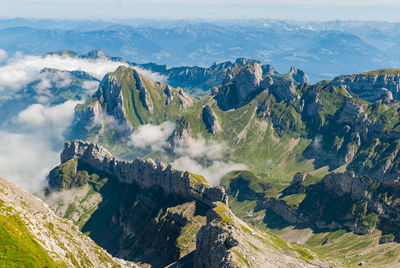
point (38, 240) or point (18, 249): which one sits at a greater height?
point (18, 249)

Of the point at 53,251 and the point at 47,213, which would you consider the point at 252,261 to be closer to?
the point at 53,251

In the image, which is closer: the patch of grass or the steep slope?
the patch of grass

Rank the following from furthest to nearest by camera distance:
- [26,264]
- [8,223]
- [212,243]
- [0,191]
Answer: [212,243]
[0,191]
[8,223]
[26,264]

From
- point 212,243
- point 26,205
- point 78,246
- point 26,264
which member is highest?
point 26,264

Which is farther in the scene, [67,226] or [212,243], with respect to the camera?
[212,243]

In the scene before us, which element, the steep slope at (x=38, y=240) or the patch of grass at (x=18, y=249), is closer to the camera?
the patch of grass at (x=18, y=249)

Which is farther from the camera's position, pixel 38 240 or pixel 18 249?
pixel 38 240

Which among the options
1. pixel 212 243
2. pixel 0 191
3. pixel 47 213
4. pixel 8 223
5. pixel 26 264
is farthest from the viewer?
pixel 212 243

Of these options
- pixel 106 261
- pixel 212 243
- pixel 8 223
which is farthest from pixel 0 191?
pixel 212 243
